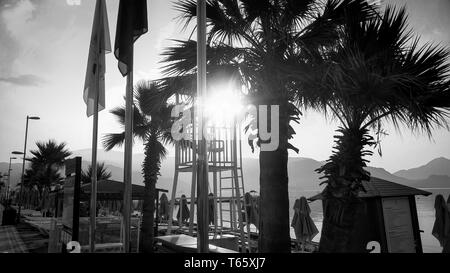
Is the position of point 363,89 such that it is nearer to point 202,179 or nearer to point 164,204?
point 202,179

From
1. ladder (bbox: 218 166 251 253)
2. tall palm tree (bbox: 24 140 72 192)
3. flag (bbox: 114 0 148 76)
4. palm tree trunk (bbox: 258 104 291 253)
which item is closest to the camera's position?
flag (bbox: 114 0 148 76)

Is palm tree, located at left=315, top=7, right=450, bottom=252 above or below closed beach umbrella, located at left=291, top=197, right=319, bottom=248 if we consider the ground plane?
above

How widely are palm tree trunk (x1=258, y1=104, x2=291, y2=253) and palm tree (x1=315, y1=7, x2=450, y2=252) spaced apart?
0.66m

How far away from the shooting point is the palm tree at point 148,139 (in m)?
12.1

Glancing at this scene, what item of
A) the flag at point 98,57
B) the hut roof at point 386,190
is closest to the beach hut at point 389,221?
the hut roof at point 386,190

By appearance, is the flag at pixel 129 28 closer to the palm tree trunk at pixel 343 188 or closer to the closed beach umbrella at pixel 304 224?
the palm tree trunk at pixel 343 188

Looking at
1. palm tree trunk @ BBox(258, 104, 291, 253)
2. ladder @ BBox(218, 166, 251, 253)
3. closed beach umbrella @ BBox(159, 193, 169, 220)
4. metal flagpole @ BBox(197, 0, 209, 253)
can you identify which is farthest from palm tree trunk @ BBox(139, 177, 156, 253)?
metal flagpole @ BBox(197, 0, 209, 253)

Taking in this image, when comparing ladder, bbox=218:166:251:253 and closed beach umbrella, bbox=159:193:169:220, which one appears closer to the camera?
ladder, bbox=218:166:251:253

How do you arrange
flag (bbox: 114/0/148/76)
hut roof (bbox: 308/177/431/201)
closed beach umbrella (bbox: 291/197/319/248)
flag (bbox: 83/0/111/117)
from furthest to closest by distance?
closed beach umbrella (bbox: 291/197/319/248)
hut roof (bbox: 308/177/431/201)
flag (bbox: 83/0/111/117)
flag (bbox: 114/0/148/76)

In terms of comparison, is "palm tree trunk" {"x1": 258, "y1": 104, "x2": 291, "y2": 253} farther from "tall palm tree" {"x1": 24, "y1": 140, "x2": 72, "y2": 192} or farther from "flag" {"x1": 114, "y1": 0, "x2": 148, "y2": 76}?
"tall palm tree" {"x1": 24, "y1": 140, "x2": 72, "y2": 192}

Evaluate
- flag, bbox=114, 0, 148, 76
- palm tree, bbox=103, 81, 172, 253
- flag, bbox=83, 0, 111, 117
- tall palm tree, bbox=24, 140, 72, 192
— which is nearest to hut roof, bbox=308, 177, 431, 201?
flag, bbox=114, 0, 148, 76

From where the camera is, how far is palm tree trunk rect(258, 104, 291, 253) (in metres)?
5.07

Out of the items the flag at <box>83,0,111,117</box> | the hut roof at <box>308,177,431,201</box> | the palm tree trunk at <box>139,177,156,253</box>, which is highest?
the flag at <box>83,0,111,117</box>

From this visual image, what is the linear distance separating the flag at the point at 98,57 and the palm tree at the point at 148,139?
5751mm
